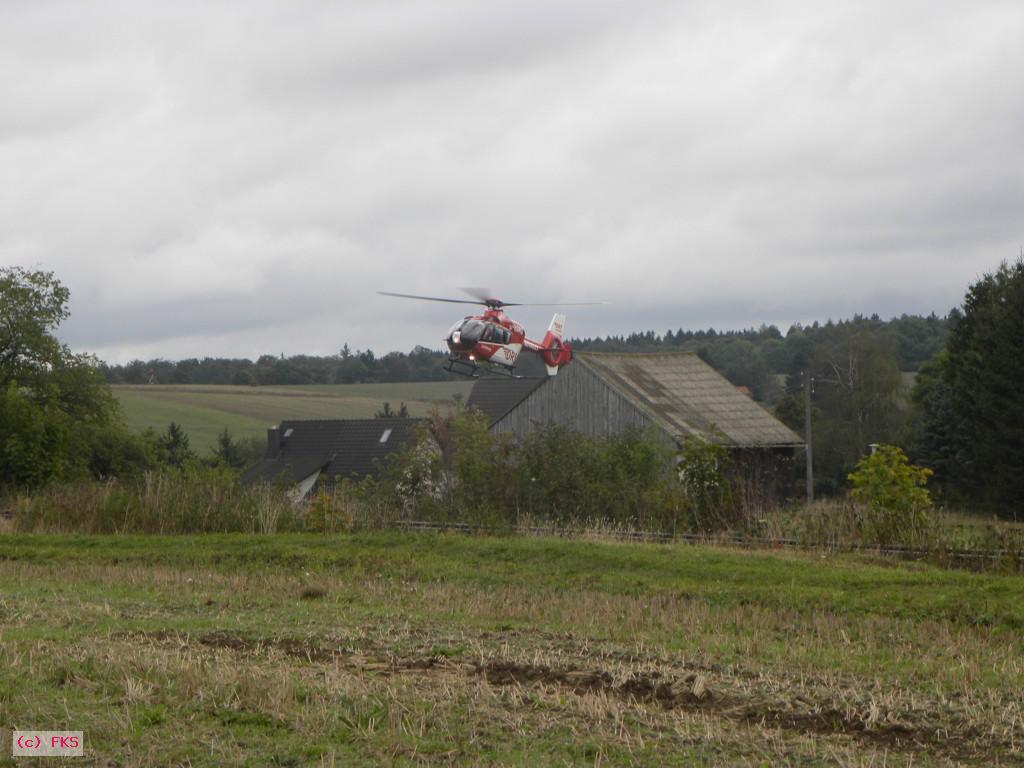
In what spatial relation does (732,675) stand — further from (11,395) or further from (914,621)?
(11,395)

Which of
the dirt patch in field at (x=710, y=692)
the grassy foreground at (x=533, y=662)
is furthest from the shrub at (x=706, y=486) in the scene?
the dirt patch in field at (x=710, y=692)

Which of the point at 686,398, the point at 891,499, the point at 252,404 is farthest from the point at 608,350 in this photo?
the point at 891,499

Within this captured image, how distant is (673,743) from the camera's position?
855cm

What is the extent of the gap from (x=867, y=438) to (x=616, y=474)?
171 ft

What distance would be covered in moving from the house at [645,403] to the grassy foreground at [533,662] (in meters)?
29.4

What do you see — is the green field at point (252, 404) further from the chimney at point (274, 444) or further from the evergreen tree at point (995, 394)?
the evergreen tree at point (995, 394)

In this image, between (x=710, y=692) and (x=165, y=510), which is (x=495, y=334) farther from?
(x=710, y=692)

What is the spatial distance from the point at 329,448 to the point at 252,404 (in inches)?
1665

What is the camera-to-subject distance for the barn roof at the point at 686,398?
50.9 metres

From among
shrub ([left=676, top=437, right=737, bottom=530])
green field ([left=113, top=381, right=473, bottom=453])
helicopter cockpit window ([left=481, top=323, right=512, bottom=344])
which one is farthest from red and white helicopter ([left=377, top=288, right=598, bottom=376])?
green field ([left=113, top=381, right=473, bottom=453])

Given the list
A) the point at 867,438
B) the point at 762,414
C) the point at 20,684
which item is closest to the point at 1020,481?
the point at 762,414

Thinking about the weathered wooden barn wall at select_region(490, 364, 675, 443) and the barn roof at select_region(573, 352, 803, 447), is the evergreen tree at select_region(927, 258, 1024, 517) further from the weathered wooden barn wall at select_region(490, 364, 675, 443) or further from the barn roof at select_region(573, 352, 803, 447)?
the weathered wooden barn wall at select_region(490, 364, 675, 443)

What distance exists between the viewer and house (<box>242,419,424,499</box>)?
225 feet

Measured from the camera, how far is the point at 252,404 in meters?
112
